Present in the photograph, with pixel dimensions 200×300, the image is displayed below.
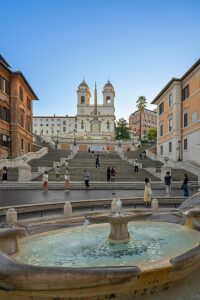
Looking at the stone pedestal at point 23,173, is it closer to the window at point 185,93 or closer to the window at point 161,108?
the window at point 185,93

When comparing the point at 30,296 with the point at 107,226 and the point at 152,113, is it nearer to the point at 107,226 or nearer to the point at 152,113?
the point at 107,226

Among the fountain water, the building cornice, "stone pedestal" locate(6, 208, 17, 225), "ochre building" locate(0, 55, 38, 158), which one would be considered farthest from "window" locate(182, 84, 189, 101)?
"stone pedestal" locate(6, 208, 17, 225)

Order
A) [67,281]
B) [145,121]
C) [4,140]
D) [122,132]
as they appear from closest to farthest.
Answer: [67,281] → [4,140] → [122,132] → [145,121]

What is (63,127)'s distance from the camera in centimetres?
13012

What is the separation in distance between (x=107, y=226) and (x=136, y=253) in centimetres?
270

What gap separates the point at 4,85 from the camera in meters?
35.0

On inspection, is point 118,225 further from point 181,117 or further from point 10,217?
point 181,117

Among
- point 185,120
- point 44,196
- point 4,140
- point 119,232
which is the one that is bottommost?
point 44,196

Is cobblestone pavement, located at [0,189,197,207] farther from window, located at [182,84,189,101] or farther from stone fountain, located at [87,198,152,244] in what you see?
window, located at [182,84,189,101]

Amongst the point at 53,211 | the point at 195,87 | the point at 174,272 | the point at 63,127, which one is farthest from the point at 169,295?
the point at 63,127

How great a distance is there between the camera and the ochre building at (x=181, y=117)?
32.4 meters

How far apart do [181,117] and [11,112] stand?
23618 mm

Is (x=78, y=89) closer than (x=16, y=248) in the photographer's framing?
→ No

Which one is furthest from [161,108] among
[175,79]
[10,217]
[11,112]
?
[10,217]
